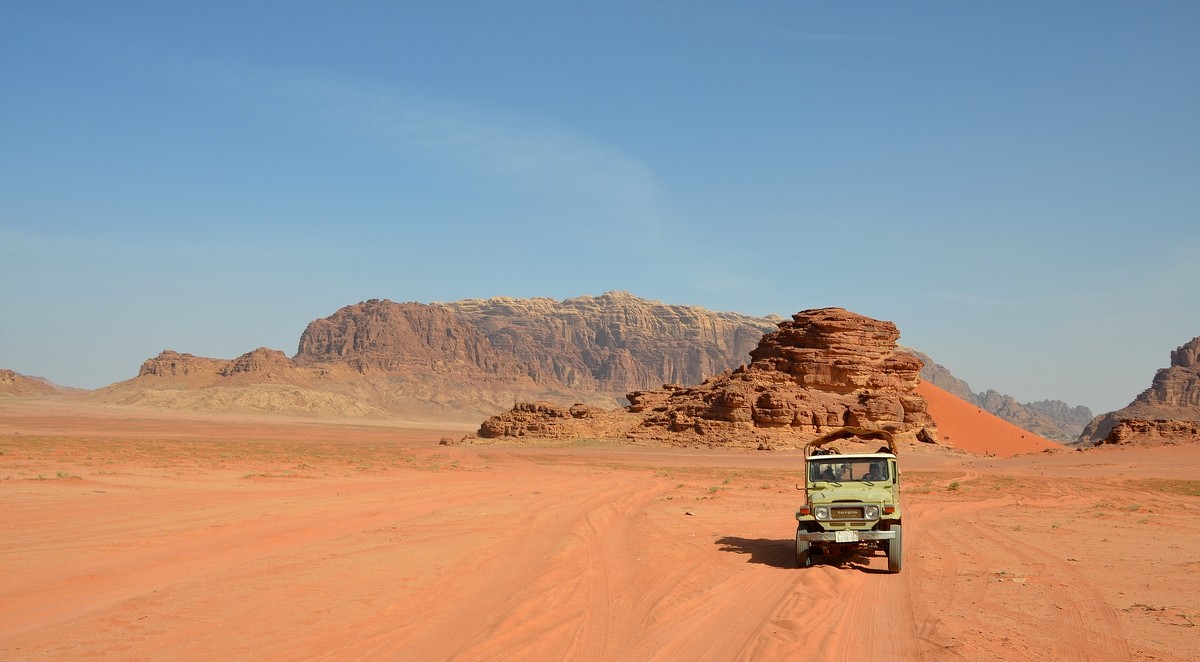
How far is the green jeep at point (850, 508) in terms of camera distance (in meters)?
12.4

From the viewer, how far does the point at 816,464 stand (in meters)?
13.5

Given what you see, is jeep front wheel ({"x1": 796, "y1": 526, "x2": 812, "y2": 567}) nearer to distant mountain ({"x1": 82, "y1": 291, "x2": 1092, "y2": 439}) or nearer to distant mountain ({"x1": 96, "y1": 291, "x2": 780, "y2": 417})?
distant mountain ({"x1": 82, "y1": 291, "x2": 1092, "y2": 439})

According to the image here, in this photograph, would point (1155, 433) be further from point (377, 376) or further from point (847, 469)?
point (377, 376)

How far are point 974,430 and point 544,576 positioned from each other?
5912 centimetres

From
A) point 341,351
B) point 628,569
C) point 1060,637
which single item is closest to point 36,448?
point 628,569

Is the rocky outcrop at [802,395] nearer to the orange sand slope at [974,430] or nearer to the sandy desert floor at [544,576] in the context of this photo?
the orange sand slope at [974,430]

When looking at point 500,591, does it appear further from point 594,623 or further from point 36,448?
point 36,448

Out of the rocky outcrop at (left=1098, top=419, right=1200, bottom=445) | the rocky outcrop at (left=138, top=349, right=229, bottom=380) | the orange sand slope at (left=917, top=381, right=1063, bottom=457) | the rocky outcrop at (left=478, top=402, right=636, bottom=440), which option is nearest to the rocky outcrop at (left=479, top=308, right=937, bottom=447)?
the rocky outcrop at (left=478, top=402, right=636, bottom=440)

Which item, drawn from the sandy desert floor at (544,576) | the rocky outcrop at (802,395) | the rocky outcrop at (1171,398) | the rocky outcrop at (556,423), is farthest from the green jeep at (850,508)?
the rocky outcrop at (1171,398)

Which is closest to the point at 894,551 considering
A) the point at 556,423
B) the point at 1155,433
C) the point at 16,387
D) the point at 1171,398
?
the point at 556,423

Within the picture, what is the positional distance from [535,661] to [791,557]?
759 centimetres

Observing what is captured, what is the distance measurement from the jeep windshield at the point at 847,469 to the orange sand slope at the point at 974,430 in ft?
160

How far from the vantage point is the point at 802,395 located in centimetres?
4941

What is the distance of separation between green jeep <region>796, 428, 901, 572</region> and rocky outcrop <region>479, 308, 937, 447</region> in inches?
1319
